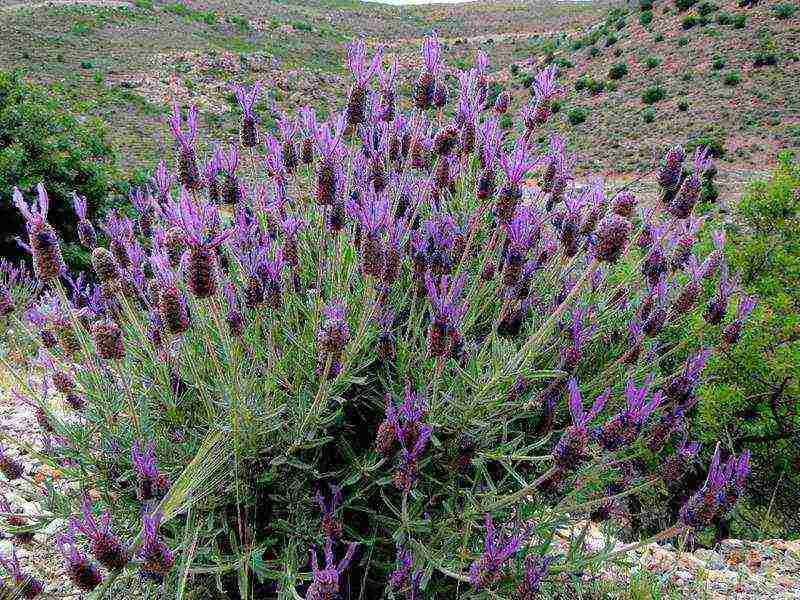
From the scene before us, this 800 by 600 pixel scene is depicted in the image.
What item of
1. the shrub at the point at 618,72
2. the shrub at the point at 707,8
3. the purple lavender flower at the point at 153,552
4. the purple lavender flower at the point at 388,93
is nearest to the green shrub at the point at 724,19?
the shrub at the point at 707,8

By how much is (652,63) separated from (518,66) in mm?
9785

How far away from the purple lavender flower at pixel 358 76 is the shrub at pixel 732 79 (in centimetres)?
2538

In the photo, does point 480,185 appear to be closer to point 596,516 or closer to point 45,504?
point 596,516

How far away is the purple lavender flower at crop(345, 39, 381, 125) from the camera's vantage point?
76.5 inches

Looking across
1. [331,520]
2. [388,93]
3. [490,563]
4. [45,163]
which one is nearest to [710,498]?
[490,563]

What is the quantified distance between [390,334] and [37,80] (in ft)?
92.2

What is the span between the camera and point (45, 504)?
6.08ft

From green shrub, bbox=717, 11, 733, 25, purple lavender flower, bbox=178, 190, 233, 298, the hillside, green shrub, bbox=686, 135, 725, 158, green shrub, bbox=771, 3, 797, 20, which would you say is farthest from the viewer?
green shrub, bbox=717, 11, 733, 25

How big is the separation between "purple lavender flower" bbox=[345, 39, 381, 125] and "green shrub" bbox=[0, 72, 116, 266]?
4702mm

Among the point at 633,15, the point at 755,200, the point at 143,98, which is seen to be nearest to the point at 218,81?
the point at 143,98

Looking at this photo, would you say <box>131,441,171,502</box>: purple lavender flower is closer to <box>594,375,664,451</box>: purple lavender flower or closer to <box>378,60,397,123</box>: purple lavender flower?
<box>594,375,664,451</box>: purple lavender flower

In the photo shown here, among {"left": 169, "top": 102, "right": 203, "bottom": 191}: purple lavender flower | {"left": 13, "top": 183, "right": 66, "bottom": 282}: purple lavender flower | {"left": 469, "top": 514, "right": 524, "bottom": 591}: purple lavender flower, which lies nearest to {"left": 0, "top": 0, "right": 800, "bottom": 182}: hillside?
{"left": 169, "top": 102, "right": 203, "bottom": 191}: purple lavender flower

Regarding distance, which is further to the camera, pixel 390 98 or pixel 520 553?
pixel 390 98

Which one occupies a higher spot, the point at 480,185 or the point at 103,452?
the point at 480,185
